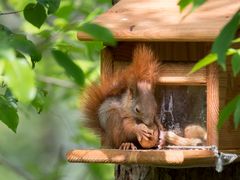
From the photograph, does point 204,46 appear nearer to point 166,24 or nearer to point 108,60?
point 166,24

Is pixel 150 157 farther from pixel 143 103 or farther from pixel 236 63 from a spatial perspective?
pixel 236 63

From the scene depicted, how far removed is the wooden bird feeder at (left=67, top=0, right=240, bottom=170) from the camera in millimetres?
2855

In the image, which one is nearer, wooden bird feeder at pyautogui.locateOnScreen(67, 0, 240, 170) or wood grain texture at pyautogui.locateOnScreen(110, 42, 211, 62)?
wooden bird feeder at pyautogui.locateOnScreen(67, 0, 240, 170)

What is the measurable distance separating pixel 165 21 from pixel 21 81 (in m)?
1.55

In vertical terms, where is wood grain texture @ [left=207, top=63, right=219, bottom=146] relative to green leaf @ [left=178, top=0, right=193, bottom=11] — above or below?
below

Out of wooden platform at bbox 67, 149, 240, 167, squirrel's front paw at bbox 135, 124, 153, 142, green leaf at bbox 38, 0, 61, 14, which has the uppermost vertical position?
green leaf at bbox 38, 0, 61, 14

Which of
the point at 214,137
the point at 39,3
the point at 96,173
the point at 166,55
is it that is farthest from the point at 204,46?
the point at 96,173

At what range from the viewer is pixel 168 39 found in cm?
287

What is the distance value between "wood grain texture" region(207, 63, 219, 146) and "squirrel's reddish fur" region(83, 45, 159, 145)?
0.22m

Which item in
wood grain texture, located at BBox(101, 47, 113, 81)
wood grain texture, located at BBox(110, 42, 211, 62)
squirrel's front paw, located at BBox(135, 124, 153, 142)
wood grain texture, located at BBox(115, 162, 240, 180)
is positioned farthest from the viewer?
wood grain texture, located at BBox(115, 162, 240, 180)

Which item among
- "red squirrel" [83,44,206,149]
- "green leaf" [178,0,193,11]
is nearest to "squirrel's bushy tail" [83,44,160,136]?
"red squirrel" [83,44,206,149]

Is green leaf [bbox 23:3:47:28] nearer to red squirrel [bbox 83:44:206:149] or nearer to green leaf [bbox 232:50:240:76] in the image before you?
red squirrel [bbox 83:44:206:149]

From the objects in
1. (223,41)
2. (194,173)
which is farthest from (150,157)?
(223,41)

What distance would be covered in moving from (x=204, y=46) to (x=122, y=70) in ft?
1.09
